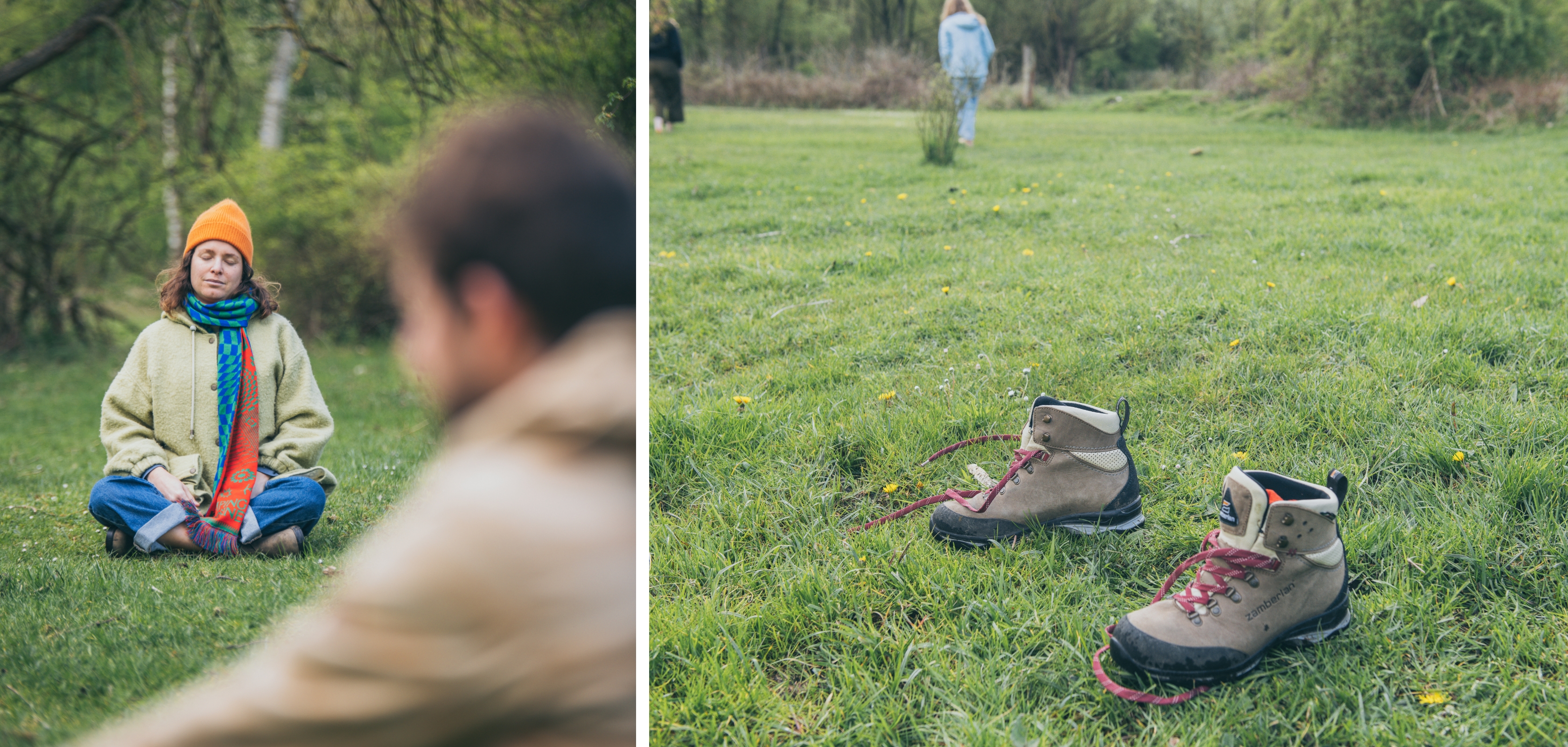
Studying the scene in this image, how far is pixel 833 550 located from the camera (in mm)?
1883

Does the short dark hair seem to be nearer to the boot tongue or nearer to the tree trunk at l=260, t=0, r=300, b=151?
the boot tongue

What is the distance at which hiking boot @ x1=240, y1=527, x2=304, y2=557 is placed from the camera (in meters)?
→ 1.60

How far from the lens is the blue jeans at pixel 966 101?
7598mm

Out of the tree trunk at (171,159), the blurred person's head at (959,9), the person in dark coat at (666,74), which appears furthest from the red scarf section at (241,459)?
the blurred person's head at (959,9)

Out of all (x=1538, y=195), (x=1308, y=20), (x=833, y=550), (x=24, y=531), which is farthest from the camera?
(x=1308, y=20)

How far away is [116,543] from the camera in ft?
4.97

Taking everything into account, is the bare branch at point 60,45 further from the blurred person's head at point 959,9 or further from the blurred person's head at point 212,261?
the blurred person's head at point 959,9

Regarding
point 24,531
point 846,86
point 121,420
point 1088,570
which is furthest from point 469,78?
point 846,86

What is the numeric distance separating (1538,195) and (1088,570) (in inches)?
203

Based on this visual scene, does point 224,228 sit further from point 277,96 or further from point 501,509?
point 277,96

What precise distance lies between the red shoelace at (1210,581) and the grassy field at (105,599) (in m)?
1.31

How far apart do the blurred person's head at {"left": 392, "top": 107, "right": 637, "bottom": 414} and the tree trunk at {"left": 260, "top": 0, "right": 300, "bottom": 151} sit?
708 centimetres

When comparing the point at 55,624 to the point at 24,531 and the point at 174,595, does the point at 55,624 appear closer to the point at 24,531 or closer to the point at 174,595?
the point at 174,595

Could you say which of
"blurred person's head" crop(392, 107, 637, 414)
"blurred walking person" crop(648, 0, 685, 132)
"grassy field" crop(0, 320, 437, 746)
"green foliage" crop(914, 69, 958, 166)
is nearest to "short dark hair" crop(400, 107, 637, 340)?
"blurred person's head" crop(392, 107, 637, 414)
